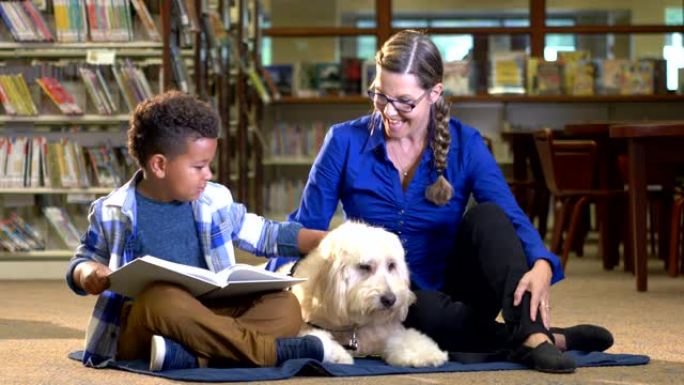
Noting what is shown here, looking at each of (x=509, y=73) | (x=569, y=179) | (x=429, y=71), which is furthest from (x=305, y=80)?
(x=429, y=71)

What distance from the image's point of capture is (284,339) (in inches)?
116

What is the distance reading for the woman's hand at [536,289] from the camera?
2.88 meters

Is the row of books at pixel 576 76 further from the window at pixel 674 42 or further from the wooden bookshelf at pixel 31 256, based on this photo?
the wooden bookshelf at pixel 31 256

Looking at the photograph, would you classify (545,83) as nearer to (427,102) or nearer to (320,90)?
(320,90)

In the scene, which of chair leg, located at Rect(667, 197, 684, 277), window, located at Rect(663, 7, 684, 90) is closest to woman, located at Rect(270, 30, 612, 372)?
chair leg, located at Rect(667, 197, 684, 277)

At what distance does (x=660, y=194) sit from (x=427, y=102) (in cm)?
386

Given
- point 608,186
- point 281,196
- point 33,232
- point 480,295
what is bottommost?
point 281,196

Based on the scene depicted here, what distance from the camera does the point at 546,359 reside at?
2.88m

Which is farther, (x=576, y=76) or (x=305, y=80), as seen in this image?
(x=305, y=80)

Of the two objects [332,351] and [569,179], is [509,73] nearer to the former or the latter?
[569,179]

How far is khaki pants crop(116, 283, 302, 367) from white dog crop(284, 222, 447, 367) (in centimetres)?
7

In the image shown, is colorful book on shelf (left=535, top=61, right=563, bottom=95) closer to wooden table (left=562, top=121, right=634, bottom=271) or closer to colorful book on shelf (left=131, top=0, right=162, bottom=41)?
wooden table (left=562, top=121, right=634, bottom=271)

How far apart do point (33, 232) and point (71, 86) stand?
0.74 m

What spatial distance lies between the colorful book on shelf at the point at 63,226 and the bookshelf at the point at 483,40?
3.61 metres
